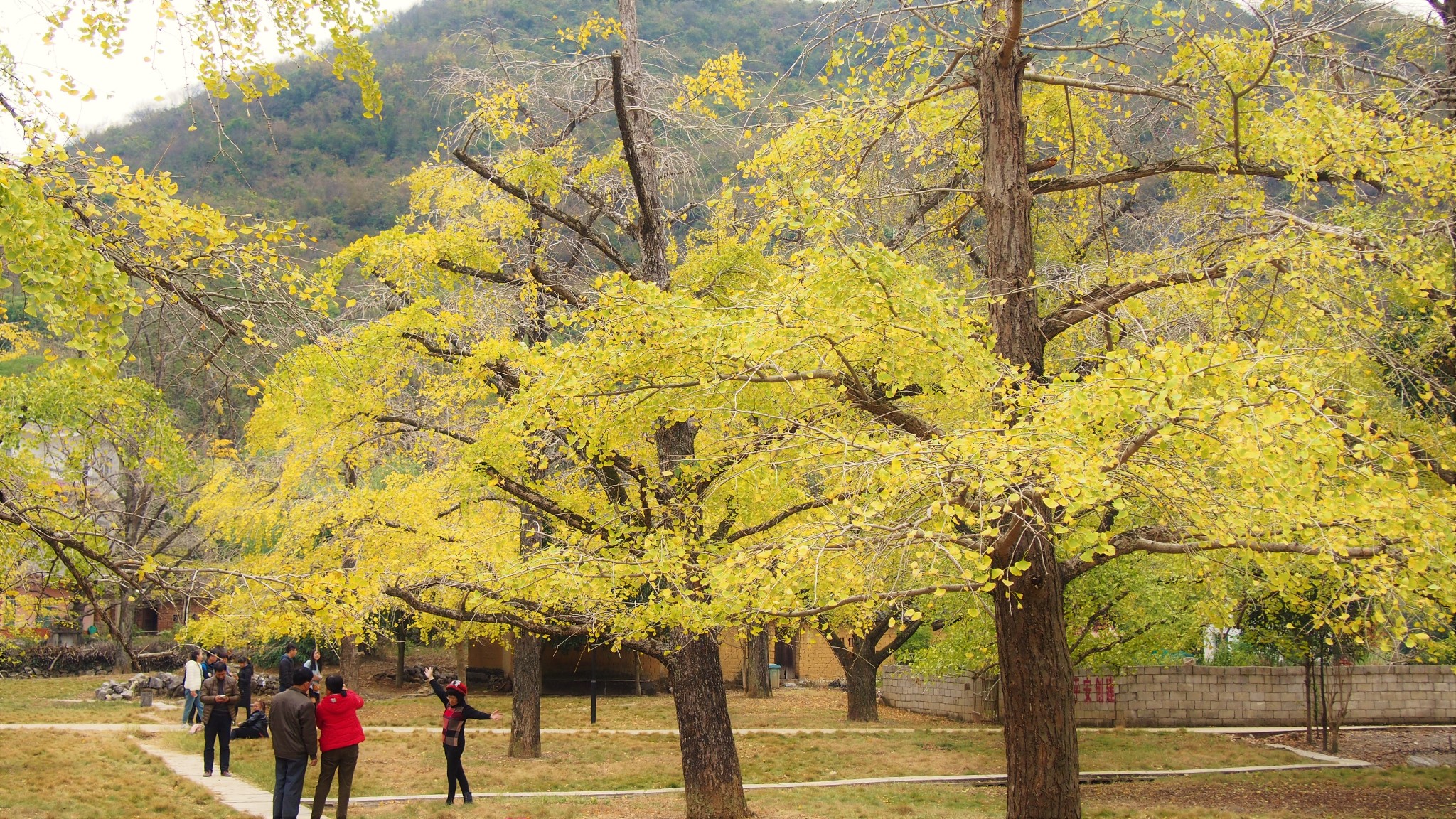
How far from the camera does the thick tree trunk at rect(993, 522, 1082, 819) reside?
21.3 ft

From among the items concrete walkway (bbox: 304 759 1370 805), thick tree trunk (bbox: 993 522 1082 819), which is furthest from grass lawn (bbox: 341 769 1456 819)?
thick tree trunk (bbox: 993 522 1082 819)

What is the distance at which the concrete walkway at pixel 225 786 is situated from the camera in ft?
31.8

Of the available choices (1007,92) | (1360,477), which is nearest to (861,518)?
(1360,477)

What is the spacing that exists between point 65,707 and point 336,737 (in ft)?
46.1

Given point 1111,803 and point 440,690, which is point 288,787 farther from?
point 1111,803

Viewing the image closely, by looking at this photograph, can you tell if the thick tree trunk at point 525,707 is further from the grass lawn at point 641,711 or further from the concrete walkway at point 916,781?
the grass lawn at point 641,711

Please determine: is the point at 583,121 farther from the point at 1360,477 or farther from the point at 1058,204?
the point at 1360,477

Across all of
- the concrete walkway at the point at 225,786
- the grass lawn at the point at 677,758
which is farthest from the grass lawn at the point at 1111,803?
the grass lawn at the point at 677,758

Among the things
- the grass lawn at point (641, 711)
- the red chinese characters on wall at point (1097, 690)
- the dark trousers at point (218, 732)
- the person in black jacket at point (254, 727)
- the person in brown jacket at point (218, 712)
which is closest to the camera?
the person in brown jacket at point (218, 712)

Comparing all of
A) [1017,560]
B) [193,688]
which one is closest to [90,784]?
[193,688]

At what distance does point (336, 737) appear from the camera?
839 cm

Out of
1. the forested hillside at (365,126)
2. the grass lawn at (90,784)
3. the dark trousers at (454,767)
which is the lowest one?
the grass lawn at (90,784)

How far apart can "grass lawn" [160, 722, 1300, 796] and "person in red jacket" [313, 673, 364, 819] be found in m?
3.18

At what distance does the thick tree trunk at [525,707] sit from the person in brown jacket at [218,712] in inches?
151
